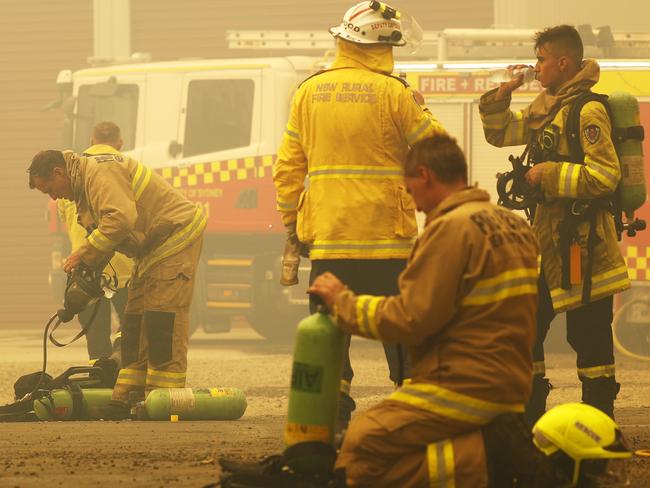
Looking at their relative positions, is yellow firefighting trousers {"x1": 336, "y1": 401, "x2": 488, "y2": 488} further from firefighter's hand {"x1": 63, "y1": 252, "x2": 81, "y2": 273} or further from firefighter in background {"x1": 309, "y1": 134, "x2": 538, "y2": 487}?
firefighter's hand {"x1": 63, "y1": 252, "x2": 81, "y2": 273}

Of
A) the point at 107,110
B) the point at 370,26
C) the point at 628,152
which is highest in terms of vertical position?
the point at 107,110

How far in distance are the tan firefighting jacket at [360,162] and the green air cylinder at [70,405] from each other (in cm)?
234

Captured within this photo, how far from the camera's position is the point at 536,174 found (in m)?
6.06

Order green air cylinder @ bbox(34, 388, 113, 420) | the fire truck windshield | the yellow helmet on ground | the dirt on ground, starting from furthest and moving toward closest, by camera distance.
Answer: the fire truck windshield < green air cylinder @ bbox(34, 388, 113, 420) < the dirt on ground < the yellow helmet on ground

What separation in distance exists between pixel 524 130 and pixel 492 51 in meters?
7.22

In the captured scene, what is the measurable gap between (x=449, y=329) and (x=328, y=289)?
395 millimetres

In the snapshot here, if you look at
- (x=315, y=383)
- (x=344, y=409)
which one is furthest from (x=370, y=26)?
(x=315, y=383)

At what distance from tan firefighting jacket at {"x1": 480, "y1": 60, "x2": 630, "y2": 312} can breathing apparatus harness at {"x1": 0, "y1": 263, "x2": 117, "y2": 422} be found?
2.89 metres

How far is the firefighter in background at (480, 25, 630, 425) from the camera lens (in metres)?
6.00

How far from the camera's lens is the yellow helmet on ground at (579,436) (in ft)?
15.1

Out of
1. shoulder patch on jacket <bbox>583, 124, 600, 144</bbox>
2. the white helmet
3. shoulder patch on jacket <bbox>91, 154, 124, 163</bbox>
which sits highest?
the white helmet

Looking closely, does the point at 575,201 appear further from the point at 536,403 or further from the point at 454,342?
the point at 454,342

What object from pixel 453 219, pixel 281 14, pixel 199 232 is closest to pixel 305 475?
pixel 453 219

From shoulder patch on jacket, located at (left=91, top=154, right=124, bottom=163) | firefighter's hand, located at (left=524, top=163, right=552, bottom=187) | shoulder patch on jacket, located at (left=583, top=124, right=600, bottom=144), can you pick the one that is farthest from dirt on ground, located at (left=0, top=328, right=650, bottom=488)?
shoulder patch on jacket, located at (left=91, top=154, right=124, bottom=163)
